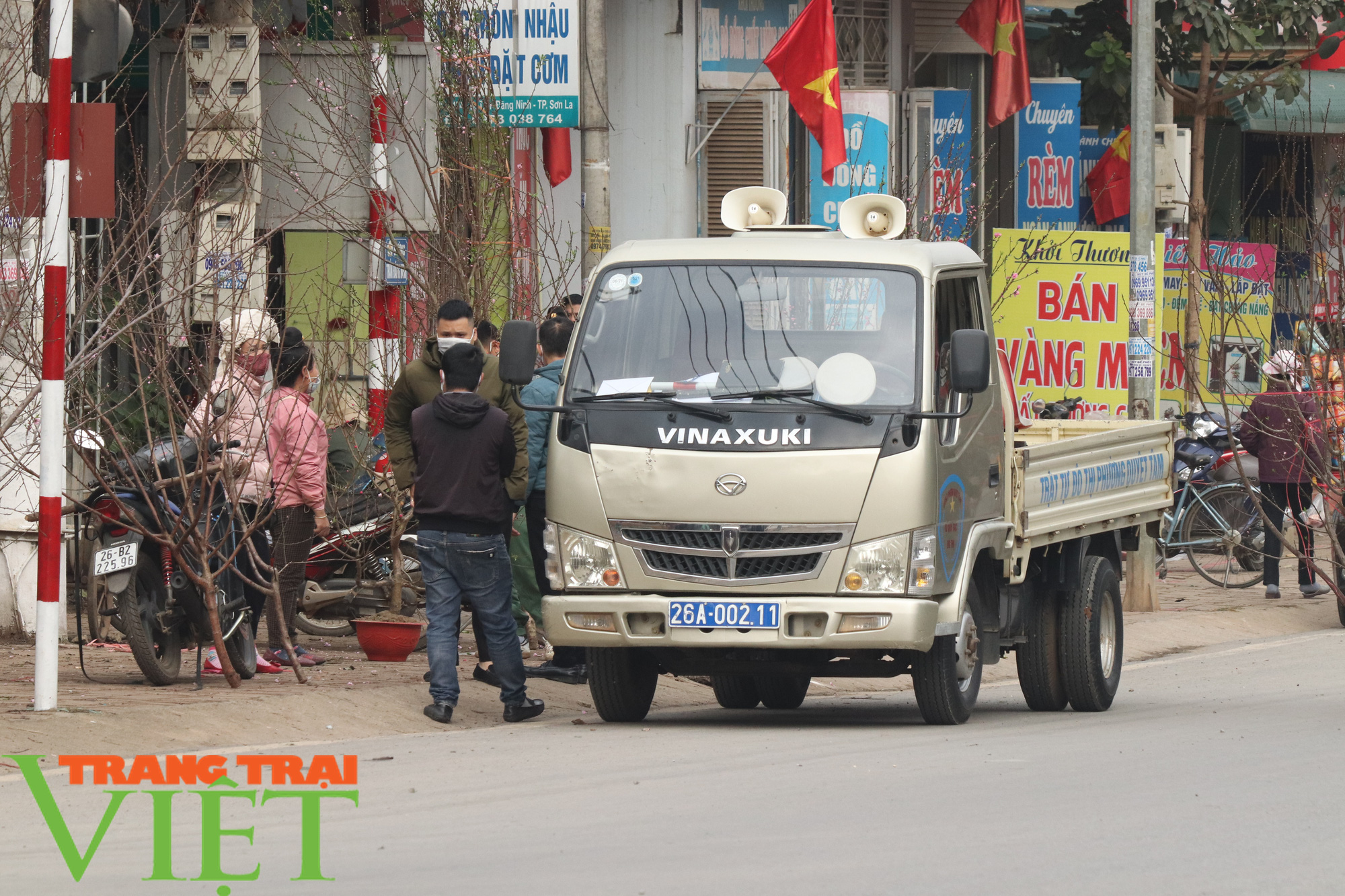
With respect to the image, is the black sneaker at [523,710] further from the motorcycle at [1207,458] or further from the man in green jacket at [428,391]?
the motorcycle at [1207,458]

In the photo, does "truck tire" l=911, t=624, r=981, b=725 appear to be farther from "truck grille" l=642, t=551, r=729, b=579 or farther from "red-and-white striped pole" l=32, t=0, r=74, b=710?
"red-and-white striped pole" l=32, t=0, r=74, b=710

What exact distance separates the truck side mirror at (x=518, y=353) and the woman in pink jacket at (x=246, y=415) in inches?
56.9

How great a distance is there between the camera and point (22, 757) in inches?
339

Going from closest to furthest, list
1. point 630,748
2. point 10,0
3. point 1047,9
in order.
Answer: point 630,748 → point 10,0 → point 1047,9

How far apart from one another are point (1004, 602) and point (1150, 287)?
683 centimetres

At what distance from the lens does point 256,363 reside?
1093cm

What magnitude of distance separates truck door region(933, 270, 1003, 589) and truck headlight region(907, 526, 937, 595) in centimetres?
7

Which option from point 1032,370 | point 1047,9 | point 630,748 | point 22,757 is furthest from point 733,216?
point 1047,9

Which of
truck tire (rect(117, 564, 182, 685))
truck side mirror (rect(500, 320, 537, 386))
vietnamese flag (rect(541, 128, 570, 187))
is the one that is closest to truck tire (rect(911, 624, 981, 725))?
truck side mirror (rect(500, 320, 537, 386))

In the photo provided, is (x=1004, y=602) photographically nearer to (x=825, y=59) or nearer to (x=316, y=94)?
(x=316, y=94)

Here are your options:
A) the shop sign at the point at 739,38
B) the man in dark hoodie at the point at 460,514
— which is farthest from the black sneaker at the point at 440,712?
the shop sign at the point at 739,38

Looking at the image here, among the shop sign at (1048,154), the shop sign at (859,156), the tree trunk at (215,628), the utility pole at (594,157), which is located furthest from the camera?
the shop sign at (1048,154)

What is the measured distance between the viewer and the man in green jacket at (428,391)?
10617 mm

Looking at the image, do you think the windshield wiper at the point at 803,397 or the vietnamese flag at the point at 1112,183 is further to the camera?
the vietnamese flag at the point at 1112,183
